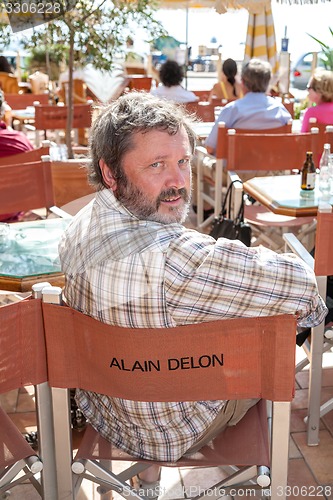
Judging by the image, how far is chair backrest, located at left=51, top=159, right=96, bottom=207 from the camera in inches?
133

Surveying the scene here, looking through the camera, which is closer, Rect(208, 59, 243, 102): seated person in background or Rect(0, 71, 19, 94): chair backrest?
Rect(208, 59, 243, 102): seated person in background

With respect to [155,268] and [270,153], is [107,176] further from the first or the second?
[270,153]

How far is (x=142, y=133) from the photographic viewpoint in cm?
162

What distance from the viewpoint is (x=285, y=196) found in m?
3.06

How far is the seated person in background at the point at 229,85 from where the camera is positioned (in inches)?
281

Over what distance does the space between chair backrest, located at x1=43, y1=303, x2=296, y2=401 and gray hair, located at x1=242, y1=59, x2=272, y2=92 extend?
3636mm


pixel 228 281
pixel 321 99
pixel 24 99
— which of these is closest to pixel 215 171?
pixel 321 99

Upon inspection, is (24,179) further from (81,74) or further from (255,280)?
(81,74)

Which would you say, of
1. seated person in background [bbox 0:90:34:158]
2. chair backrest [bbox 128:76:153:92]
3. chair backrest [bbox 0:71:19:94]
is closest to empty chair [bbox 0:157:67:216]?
seated person in background [bbox 0:90:34:158]

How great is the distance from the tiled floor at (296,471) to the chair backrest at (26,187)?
3.12 ft

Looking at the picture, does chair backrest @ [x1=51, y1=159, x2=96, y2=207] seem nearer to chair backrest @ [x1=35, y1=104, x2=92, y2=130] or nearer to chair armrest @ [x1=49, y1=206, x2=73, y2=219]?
chair armrest @ [x1=49, y1=206, x2=73, y2=219]

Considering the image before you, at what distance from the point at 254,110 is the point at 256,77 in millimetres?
255

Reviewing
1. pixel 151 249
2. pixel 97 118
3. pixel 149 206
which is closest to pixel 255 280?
pixel 151 249

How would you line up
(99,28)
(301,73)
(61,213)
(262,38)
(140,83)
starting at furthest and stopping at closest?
(301,73)
(140,83)
(262,38)
(99,28)
(61,213)
